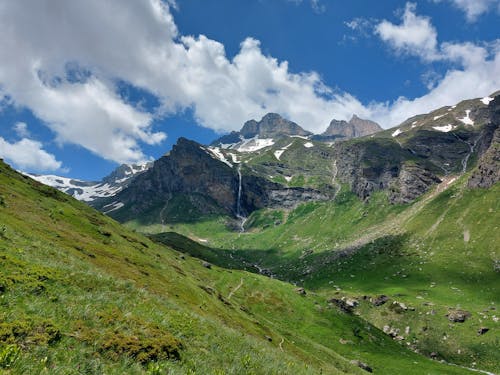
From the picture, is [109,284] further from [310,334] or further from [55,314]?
[310,334]

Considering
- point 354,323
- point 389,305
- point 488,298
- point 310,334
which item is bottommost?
point 310,334

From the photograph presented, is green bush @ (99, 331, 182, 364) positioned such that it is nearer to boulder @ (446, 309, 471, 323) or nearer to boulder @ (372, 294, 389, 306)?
boulder @ (446, 309, 471, 323)

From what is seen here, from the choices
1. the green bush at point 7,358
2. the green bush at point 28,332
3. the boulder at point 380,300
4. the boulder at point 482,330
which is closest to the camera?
the green bush at point 7,358

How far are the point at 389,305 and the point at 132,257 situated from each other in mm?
119109

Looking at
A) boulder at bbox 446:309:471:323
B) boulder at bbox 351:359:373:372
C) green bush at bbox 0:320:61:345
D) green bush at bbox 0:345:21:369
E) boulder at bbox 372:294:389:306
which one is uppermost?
boulder at bbox 446:309:471:323

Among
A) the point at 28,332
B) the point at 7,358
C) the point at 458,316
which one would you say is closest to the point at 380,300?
the point at 458,316

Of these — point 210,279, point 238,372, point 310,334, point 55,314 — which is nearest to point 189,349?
point 238,372

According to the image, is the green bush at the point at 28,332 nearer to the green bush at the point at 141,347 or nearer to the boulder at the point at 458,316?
the green bush at the point at 141,347

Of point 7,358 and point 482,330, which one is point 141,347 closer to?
point 7,358

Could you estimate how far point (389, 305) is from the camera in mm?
152000

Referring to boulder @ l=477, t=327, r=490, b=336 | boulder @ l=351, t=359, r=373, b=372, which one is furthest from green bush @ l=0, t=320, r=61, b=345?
boulder @ l=477, t=327, r=490, b=336

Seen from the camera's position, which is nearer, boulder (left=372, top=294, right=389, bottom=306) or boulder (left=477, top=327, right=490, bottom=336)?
boulder (left=477, top=327, right=490, bottom=336)

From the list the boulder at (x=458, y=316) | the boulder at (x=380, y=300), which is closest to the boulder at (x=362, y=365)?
the boulder at (x=458, y=316)

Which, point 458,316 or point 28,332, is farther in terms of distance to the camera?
point 458,316
